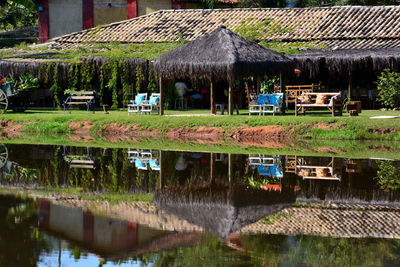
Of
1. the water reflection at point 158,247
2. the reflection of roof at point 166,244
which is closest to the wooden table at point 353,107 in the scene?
the water reflection at point 158,247

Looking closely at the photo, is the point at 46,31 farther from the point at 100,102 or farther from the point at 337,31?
the point at 337,31

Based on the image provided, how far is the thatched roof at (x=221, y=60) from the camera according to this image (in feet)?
76.5

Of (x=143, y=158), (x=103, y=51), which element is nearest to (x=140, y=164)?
(x=143, y=158)

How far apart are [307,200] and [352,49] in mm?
20616

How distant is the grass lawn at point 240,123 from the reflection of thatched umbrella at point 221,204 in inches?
374

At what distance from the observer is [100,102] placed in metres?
31.3

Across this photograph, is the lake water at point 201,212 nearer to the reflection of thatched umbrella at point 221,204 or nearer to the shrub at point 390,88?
the reflection of thatched umbrella at point 221,204

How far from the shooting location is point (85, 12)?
41406 mm

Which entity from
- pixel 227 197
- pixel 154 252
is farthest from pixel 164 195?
pixel 154 252

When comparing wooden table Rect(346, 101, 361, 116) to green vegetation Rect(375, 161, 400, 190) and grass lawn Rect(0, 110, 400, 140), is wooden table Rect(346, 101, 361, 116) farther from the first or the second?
green vegetation Rect(375, 161, 400, 190)

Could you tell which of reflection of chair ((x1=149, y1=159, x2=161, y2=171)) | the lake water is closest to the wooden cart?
the lake water

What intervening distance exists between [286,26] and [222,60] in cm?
1171

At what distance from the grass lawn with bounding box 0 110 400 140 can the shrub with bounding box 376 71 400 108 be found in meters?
4.11

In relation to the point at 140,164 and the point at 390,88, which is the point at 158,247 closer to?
the point at 140,164
